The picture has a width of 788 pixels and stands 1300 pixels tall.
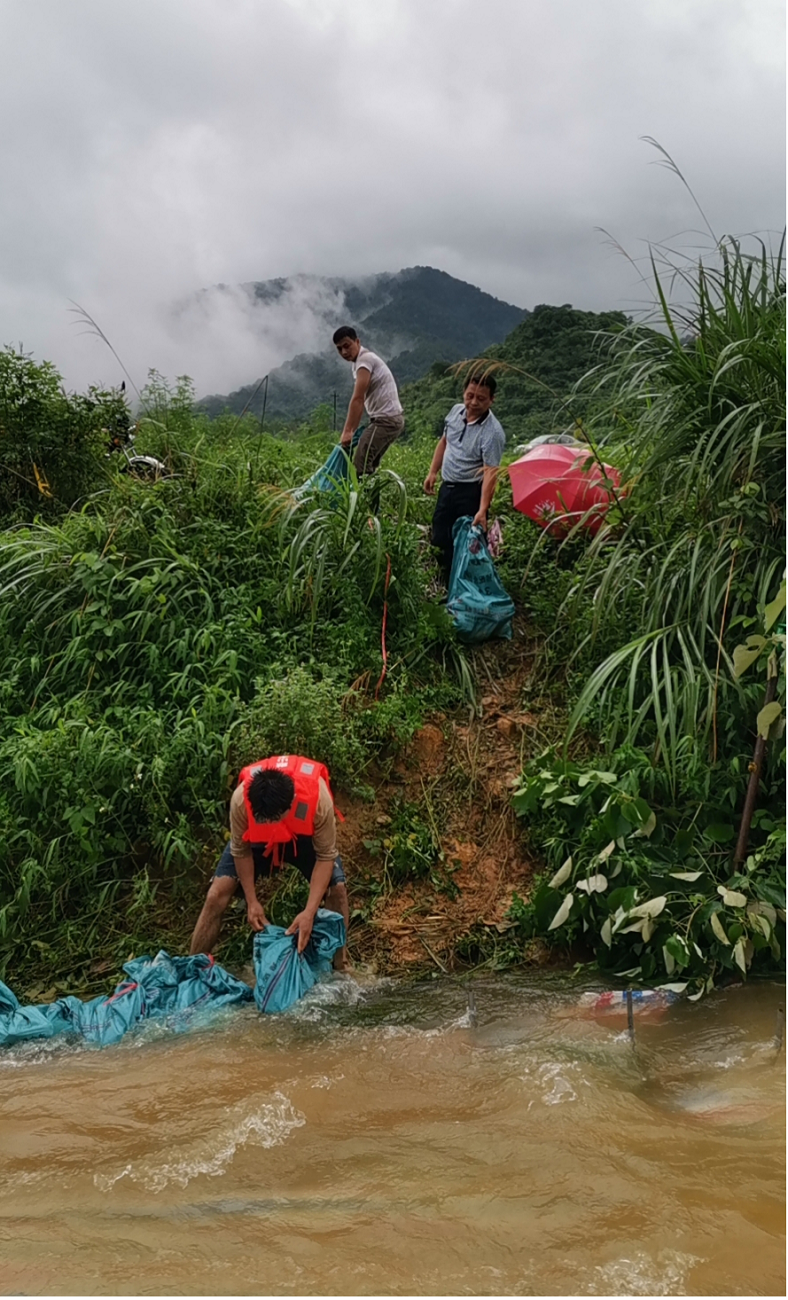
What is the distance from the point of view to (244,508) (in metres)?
5.30

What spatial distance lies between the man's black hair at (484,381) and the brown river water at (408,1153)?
3134 mm

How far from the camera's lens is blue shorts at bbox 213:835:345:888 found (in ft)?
11.5

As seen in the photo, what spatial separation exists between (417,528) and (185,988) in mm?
2876

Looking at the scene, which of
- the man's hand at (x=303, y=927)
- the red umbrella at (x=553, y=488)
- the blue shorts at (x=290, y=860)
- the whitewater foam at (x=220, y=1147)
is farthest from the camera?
the red umbrella at (x=553, y=488)

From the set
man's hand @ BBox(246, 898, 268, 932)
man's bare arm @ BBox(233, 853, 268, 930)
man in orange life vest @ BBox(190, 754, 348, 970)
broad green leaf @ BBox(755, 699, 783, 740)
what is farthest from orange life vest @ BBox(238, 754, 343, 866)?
broad green leaf @ BBox(755, 699, 783, 740)

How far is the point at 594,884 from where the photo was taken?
343 cm

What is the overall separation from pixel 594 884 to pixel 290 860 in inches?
47.5

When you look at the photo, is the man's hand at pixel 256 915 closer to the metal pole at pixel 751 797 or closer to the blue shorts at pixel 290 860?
the blue shorts at pixel 290 860

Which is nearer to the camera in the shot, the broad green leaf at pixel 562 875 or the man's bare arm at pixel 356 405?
the broad green leaf at pixel 562 875

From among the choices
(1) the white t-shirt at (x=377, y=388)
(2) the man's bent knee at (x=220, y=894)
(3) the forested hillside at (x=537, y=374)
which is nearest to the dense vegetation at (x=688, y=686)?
(3) the forested hillside at (x=537, y=374)

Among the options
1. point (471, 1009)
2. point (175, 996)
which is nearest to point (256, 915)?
point (175, 996)

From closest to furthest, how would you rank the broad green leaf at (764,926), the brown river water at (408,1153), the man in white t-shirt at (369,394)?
1. the brown river water at (408,1153)
2. the broad green leaf at (764,926)
3. the man in white t-shirt at (369,394)

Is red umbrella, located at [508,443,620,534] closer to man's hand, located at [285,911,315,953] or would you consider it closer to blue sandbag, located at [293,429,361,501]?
blue sandbag, located at [293,429,361,501]

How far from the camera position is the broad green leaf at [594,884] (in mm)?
3418
